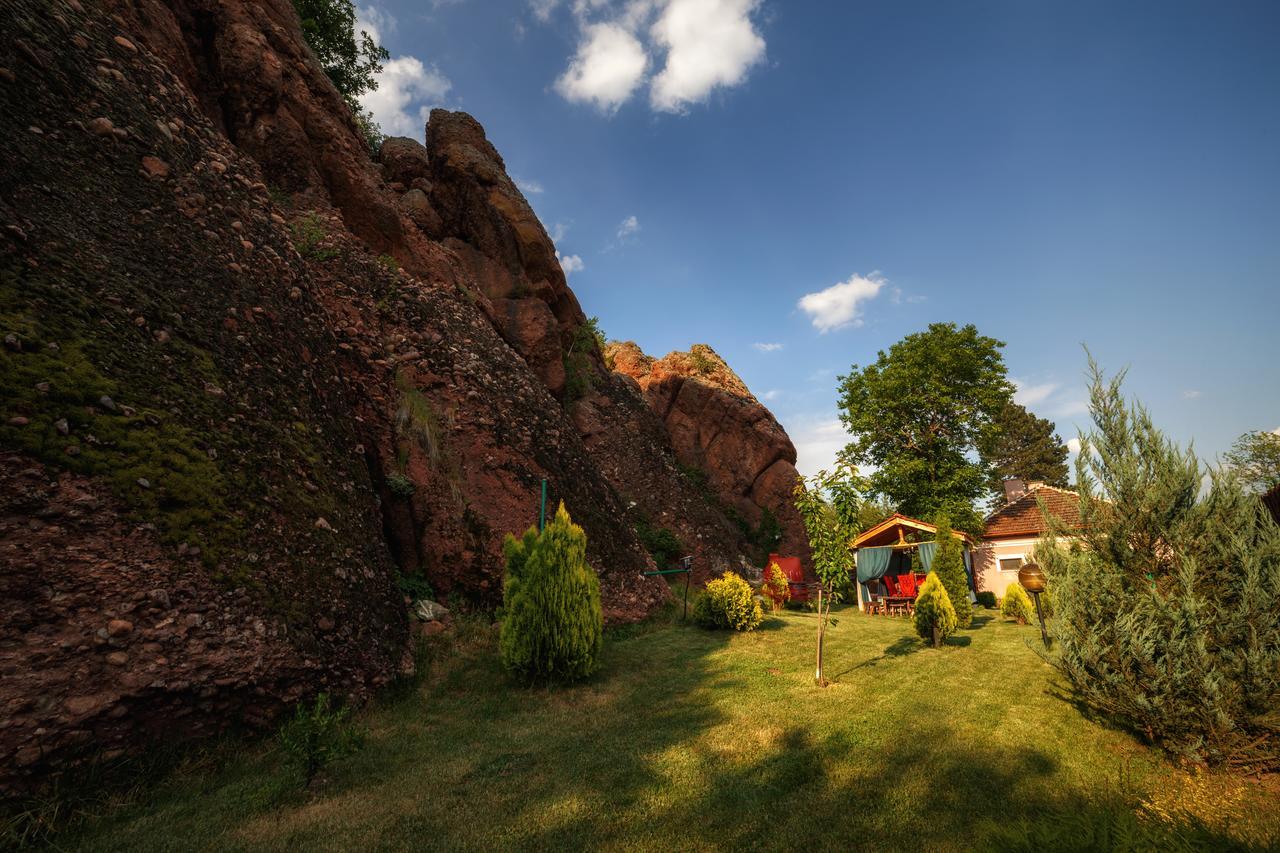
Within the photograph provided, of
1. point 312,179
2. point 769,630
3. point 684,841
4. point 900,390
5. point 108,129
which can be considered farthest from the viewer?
point 900,390

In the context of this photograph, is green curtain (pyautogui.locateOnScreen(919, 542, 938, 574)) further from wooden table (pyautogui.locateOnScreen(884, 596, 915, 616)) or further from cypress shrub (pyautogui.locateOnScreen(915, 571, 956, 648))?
cypress shrub (pyautogui.locateOnScreen(915, 571, 956, 648))

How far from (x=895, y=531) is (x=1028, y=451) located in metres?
29.1

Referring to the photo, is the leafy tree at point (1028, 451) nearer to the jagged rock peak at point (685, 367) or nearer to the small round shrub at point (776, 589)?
the jagged rock peak at point (685, 367)

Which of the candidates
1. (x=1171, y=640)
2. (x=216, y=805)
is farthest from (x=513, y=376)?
(x=1171, y=640)

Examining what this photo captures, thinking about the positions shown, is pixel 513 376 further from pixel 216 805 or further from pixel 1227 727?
pixel 1227 727

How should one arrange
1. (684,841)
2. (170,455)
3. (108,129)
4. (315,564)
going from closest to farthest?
(684,841), (170,455), (315,564), (108,129)

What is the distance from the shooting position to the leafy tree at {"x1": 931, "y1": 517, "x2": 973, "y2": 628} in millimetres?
19000

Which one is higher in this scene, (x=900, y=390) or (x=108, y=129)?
(x=900, y=390)

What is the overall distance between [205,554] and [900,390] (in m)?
31.0

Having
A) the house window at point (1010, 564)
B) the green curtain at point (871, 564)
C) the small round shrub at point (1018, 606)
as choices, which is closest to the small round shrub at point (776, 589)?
the green curtain at point (871, 564)

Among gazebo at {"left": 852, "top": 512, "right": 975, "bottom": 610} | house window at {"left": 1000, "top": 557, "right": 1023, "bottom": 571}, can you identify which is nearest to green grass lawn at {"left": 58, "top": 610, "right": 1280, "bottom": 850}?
gazebo at {"left": 852, "top": 512, "right": 975, "bottom": 610}

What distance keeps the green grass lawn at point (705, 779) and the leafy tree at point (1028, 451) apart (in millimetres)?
43175

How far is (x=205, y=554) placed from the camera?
612cm

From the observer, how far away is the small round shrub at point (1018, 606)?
17.6 metres
